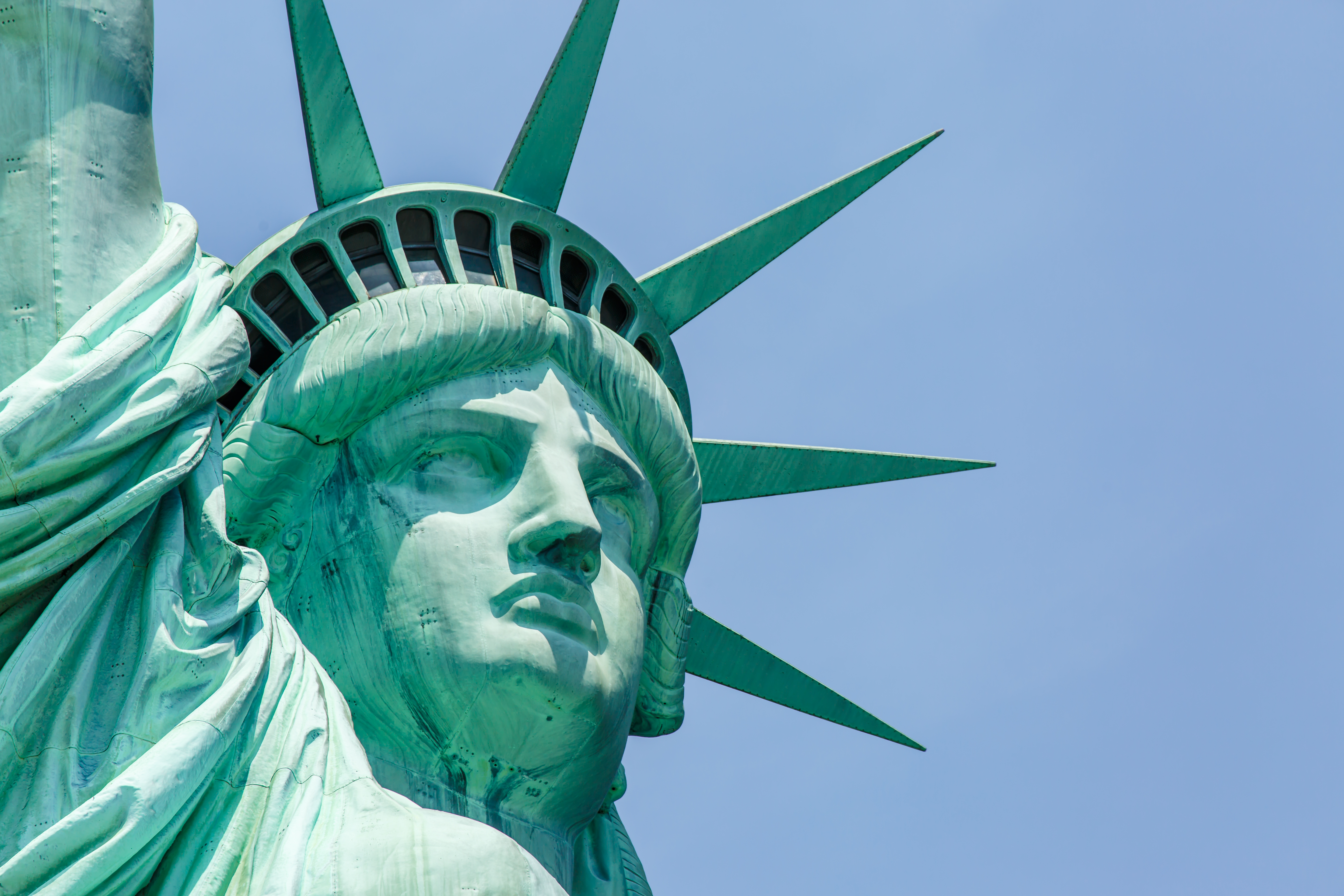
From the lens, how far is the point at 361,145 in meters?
11.3

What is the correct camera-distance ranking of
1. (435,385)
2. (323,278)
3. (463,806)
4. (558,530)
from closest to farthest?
1. (463,806)
2. (558,530)
3. (435,385)
4. (323,278)

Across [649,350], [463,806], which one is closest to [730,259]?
[649,350]

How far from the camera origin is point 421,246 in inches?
444

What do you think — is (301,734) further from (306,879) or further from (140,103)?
(140,103)

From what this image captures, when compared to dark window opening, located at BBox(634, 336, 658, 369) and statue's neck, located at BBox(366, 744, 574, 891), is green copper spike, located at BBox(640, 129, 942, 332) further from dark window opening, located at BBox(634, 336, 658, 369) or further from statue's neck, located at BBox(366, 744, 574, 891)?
statue's neck, located at BBox(366, 744, 574, 891)

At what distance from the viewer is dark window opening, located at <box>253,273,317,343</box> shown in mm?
10906

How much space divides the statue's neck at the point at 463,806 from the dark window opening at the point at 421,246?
7.89 ft

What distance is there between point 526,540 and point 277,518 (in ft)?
3.72

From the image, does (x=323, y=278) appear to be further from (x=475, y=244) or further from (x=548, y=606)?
(x=548, y=606)

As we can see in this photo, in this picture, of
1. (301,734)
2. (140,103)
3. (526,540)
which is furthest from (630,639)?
(140,103)

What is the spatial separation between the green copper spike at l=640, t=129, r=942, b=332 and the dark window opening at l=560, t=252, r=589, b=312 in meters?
0.48

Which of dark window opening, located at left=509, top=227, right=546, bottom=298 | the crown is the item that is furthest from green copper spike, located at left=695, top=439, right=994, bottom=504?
dark window opening, located at left=509, top=227, right=546, bottom=298

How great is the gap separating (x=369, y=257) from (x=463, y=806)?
2795 millimetres

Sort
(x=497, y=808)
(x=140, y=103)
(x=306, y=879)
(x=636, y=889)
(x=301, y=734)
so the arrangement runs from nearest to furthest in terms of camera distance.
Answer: (x=306, y=879), (x=301, y=734), (x=140, y=103), (x=497, y=808), (x=636, y=889)
